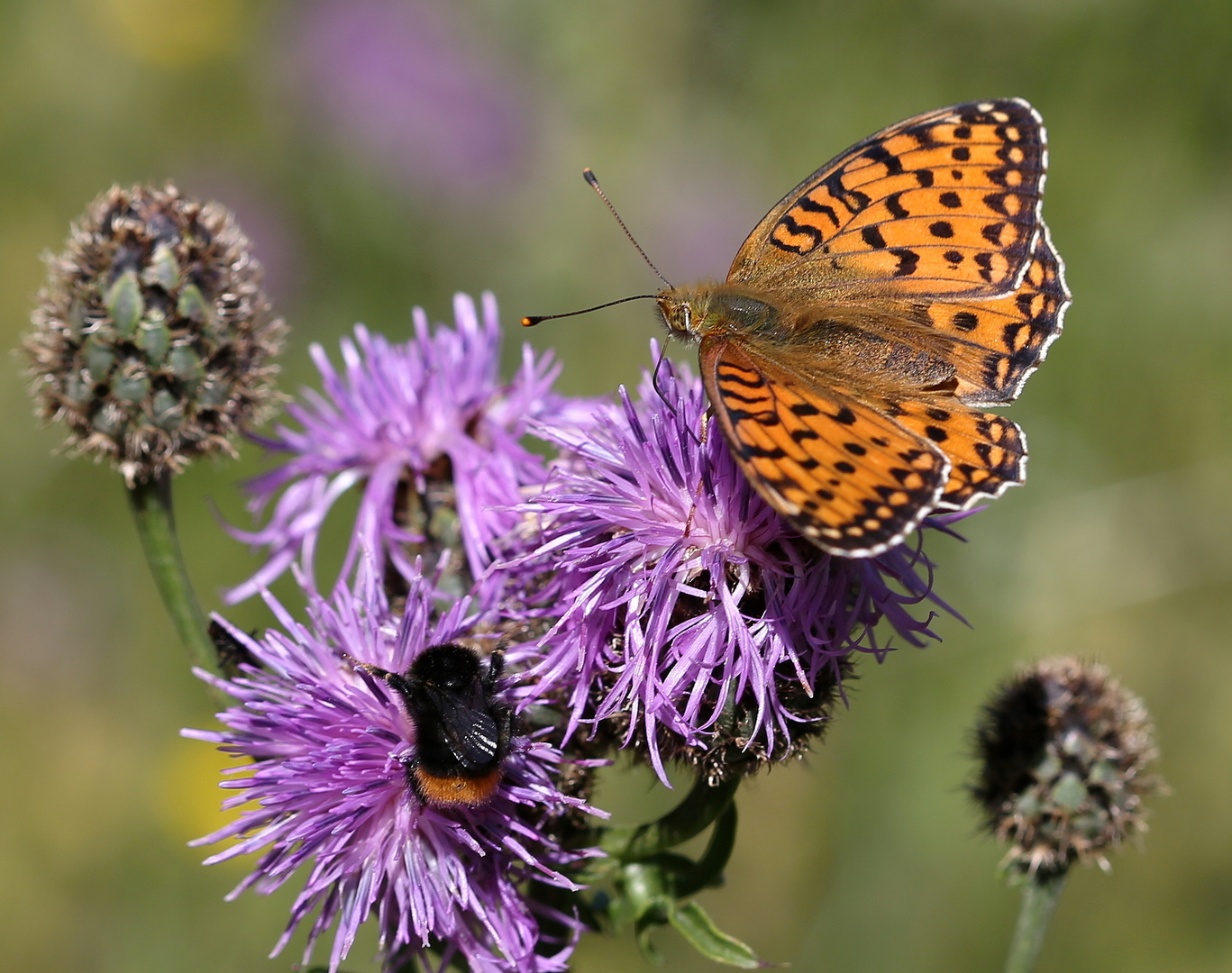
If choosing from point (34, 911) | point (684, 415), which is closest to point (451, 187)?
point (34, 911)

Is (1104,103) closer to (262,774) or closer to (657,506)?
(657,506)

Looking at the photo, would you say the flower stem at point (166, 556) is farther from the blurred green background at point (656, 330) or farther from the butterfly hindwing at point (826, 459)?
the blurred green background at point (656, 330)

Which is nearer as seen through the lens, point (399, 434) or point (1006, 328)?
point (1006, 328)

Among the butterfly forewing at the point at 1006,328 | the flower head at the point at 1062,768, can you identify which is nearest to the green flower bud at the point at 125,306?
the butterfly forewing at the point at 1006,328

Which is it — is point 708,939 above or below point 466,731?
below

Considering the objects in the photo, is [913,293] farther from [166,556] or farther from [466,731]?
[166,556]

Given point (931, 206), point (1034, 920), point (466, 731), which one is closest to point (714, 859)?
point (466, 731)
